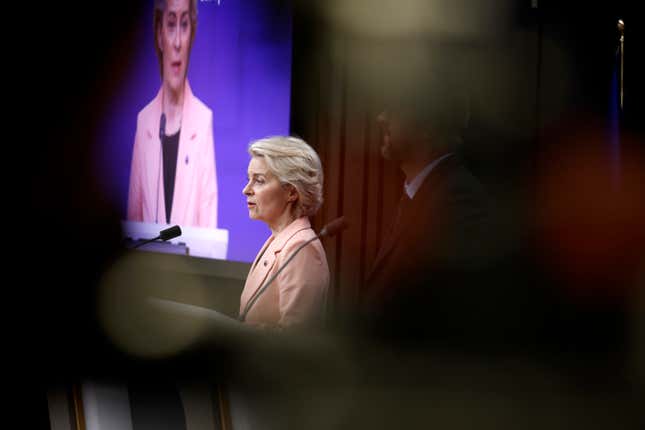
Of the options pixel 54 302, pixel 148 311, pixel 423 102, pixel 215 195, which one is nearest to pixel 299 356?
pixel 148 311

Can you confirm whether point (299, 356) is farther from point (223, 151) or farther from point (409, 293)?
point (223, 151)

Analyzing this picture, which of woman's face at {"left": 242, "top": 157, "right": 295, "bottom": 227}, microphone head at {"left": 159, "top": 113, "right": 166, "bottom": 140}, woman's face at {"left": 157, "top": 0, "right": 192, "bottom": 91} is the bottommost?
woman's face at {"left": 242, "top": 157, "right": 295, "bottom": 227}

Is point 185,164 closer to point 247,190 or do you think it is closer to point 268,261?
point 247,190

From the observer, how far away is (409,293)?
3.93ft

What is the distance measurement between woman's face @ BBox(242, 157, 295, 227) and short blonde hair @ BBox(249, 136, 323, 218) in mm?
13

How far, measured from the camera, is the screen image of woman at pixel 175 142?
1.63 m

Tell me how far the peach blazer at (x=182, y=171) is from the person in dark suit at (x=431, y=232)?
0.51 m

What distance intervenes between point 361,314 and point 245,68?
2.17 feet

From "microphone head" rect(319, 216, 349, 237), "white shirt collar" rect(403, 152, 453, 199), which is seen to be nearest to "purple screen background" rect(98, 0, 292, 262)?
"microphone head" rect(319, 216, 349, 237)

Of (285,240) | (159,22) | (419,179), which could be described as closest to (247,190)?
(285,240)

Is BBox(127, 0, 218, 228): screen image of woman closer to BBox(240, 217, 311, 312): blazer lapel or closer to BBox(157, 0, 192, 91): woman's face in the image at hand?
BBox(157, 0, 192, 91): woman's face

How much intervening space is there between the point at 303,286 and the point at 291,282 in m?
0.02

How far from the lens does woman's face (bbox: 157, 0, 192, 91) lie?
1672 mm

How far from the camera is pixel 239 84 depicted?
1.58 metres
